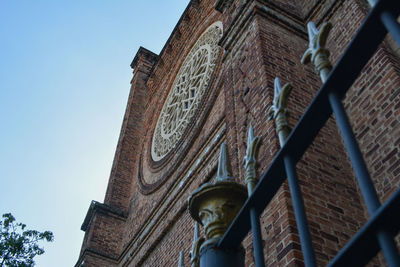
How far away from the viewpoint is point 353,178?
176 inches

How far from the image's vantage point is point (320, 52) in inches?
76.8

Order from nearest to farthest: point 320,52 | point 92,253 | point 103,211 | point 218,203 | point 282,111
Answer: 1. point 320,52
2. point 282,111
3. point 218,203
4. point 92,253
5. point 103,211

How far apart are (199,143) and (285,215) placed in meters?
4.95

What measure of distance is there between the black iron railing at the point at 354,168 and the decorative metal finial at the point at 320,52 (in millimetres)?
137

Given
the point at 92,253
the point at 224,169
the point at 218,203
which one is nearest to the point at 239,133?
the point at 224,169

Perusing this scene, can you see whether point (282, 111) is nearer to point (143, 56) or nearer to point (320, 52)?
point (320, 52)

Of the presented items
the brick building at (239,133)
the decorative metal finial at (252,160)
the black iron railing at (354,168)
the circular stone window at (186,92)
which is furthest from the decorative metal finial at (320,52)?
the circular stone window at (186,92)

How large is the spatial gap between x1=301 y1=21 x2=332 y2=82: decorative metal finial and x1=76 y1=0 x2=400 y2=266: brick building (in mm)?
1763

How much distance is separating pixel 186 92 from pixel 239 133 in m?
6.19

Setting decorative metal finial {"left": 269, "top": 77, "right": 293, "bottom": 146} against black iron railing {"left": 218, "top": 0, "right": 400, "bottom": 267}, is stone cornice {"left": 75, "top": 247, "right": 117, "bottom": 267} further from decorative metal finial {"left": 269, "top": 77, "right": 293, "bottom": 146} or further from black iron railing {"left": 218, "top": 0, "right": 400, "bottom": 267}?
decorative metal finial {"left": 269, "top": 77, "right": 293, "bottom": 146}

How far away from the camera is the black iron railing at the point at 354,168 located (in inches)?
52.2

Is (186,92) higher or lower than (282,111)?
higher

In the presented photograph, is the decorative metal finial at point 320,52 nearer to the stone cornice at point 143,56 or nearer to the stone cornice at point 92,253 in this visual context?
the stone cornice at point 92,253

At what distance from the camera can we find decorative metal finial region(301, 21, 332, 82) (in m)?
1.90
